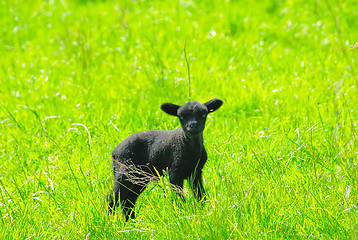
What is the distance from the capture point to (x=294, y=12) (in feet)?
31.4

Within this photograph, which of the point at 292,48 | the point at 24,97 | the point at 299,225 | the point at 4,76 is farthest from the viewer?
the point at 292,48

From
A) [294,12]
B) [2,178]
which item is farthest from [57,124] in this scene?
[294,12]

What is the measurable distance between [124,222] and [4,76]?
469 cm

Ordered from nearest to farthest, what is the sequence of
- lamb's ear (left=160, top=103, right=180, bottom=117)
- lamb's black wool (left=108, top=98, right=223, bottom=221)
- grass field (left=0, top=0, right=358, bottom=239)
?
grass field (left=0, top=0, right=358, bottom=239), lamb's black wool (left=108, top=98, right=223, bottom=221), lamb's ear (left=160, top=103, right=180, bottom=117)

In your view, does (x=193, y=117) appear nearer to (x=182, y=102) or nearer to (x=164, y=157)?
(x=164, y=157)

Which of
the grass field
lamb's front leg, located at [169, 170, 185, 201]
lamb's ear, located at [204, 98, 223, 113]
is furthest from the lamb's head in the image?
the grass field

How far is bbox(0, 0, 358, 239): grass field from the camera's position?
12.7ft

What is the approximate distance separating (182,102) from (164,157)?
222 centimetres

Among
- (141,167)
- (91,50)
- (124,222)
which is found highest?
(91,50)

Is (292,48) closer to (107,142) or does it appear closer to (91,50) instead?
(91,50)

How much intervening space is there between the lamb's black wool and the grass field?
0.16 meters

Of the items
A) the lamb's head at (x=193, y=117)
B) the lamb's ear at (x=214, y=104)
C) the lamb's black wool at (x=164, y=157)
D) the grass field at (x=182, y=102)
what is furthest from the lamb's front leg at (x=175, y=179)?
the lamb's ear at (x=214, y=104)

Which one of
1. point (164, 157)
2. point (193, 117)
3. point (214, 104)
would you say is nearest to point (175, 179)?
point (164, 157)

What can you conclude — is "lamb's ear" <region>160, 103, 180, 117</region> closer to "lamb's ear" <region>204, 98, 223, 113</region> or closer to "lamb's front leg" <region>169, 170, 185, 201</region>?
"lamb's ear" <region>204, 98, 223, 113</region>
